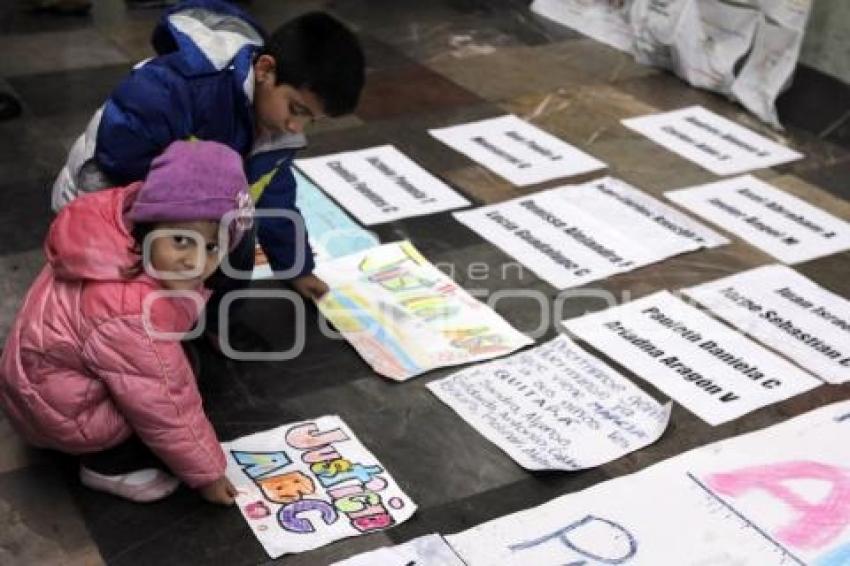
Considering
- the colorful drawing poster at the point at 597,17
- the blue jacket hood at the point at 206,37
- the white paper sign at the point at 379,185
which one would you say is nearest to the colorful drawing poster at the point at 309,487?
the blue jacket hood at the point at 206,37

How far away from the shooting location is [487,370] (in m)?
1.70

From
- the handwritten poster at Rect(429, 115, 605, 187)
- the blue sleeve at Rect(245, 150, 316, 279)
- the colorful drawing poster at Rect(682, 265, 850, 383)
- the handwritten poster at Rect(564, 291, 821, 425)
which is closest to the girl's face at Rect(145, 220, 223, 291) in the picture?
the blue sleeve at Rect(245, 150, 316, 279)

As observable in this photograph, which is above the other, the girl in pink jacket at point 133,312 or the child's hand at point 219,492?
the girl in pink jacket at point 133,312

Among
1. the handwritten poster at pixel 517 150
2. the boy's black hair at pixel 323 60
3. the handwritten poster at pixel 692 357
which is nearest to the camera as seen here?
the boy's black hair at pixel 323 60

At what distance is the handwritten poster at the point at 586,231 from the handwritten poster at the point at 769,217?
2.8 inches

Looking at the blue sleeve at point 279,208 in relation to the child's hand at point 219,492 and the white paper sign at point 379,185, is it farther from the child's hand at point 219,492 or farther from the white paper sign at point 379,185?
the child's hand at point 219,492

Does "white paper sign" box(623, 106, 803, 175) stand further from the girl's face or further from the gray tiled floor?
the girl's face

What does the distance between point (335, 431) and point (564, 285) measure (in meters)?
0.59

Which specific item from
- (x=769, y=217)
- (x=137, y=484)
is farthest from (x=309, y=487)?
(x=769, y=217)

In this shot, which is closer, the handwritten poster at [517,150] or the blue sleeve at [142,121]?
the blue sleeve at [142,121]

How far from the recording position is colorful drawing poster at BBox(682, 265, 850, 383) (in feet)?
5.83

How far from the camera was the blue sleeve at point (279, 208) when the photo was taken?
5.46 feet

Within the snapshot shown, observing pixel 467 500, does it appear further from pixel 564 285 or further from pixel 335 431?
pixel 564 285

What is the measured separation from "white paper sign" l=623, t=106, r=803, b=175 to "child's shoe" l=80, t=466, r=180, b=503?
1.50 metres
